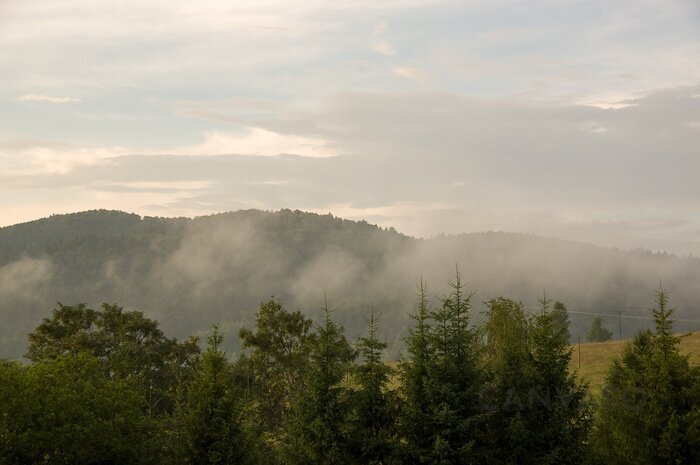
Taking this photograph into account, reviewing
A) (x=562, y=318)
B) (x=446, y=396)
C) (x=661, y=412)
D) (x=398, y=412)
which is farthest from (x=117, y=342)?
(x=562, y=318)

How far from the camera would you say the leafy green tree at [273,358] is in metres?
62.9

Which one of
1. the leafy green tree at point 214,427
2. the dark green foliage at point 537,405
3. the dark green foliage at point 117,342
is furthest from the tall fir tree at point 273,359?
the dark green foliage at point 537,405

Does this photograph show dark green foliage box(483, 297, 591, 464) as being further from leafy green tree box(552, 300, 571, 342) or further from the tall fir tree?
the tall fir tree

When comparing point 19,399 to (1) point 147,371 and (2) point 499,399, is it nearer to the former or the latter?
(2) point 499,399

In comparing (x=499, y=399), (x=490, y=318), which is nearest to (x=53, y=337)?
(x=490, y=318)

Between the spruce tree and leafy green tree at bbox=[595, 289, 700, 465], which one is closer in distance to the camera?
the spruce tree

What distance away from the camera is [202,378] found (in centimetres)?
4047

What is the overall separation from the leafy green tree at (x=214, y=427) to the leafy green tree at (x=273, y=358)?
22.4m

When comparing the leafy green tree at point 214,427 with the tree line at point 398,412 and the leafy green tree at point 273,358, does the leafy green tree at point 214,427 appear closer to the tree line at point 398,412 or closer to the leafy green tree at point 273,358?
the tree line at point 398,412

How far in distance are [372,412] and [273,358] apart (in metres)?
26.7

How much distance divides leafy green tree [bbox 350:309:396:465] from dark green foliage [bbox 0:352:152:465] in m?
10.5

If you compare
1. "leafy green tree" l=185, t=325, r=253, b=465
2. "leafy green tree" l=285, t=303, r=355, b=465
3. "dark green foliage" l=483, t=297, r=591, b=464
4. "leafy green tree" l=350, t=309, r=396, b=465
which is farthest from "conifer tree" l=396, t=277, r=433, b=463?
"leafy green tree" l=185, t=325, r=253, b=465

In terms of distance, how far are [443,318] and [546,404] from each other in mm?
6983

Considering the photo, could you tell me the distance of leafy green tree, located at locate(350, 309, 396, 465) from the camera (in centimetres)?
3838
